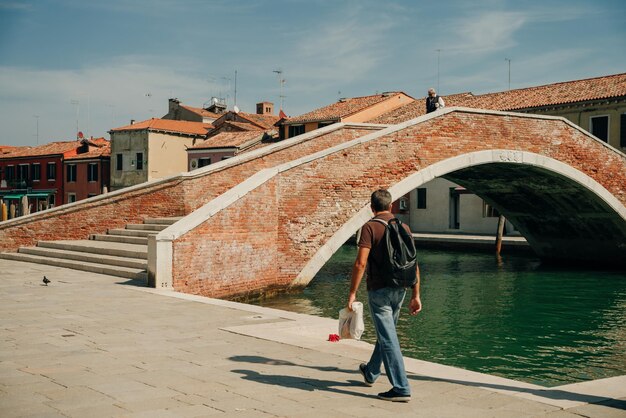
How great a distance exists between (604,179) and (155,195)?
455 inches

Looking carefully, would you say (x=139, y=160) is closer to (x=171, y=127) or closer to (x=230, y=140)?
(x=171, y=127)

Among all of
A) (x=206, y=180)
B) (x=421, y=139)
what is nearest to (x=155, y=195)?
(x=206, y=180)

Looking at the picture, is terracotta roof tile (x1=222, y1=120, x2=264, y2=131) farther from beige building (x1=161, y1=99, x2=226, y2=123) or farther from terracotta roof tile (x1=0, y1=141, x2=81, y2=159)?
terracotta roof tile (x1=0, y1=141, x2=81, y2=159)

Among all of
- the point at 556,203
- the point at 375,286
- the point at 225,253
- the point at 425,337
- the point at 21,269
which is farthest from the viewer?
the point at 556,203

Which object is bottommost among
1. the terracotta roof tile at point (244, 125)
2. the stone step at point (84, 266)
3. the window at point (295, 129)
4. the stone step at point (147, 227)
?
the stone step at point (84, 266)

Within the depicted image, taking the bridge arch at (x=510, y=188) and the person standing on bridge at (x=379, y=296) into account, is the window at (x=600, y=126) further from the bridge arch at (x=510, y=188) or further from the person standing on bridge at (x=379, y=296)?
the person standing on bridge at (x=379, y=296)

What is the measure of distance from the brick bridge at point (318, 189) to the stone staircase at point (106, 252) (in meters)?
0.44

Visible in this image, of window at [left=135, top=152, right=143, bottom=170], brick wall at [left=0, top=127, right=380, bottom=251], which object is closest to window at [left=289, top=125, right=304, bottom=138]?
window at [left=135, top=152, right=143, bottom=170]

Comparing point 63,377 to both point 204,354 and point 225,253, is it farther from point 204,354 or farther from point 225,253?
point 225,253

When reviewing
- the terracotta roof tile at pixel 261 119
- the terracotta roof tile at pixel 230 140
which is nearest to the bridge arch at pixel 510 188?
the terracotta roof tile at pixel 230 140

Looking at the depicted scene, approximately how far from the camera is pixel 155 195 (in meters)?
13.4

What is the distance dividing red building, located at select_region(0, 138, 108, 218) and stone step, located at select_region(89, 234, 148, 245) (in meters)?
29.7

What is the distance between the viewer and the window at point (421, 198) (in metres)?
32.1

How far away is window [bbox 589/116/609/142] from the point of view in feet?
81.5
